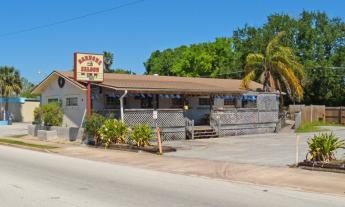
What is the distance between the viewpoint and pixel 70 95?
3303cm

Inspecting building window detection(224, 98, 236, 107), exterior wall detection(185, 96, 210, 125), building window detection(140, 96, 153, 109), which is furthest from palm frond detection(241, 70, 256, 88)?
building window detection(140, 96, 153, 109)

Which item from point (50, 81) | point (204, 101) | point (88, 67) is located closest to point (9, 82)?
point (50, 81)

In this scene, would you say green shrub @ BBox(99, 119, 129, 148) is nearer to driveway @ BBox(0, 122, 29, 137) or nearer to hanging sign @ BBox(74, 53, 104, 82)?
hanging sign @ BBox(74, 53, 104, 82)

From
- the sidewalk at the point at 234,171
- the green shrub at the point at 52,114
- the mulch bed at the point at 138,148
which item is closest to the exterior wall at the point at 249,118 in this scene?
the mulch bed at the point at 138,148

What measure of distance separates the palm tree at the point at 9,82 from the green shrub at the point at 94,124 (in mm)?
36715

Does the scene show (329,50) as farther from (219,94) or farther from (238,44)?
(219,94)

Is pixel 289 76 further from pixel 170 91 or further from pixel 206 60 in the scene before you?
pixel 206 60

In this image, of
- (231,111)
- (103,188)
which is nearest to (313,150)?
(103,188)

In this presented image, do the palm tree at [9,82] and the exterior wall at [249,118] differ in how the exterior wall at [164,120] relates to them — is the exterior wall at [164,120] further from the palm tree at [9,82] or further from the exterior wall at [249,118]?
the palm tree at [9,82]

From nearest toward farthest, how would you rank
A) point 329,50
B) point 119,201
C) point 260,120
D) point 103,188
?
point 119,201 → point 103,188 → point 260,120 → point 329,50

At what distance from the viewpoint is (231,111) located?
108ft

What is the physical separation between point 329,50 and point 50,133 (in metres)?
38.3

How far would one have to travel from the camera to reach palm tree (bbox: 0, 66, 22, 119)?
6112 centimetres

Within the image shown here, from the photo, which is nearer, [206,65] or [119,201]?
[119,201]
